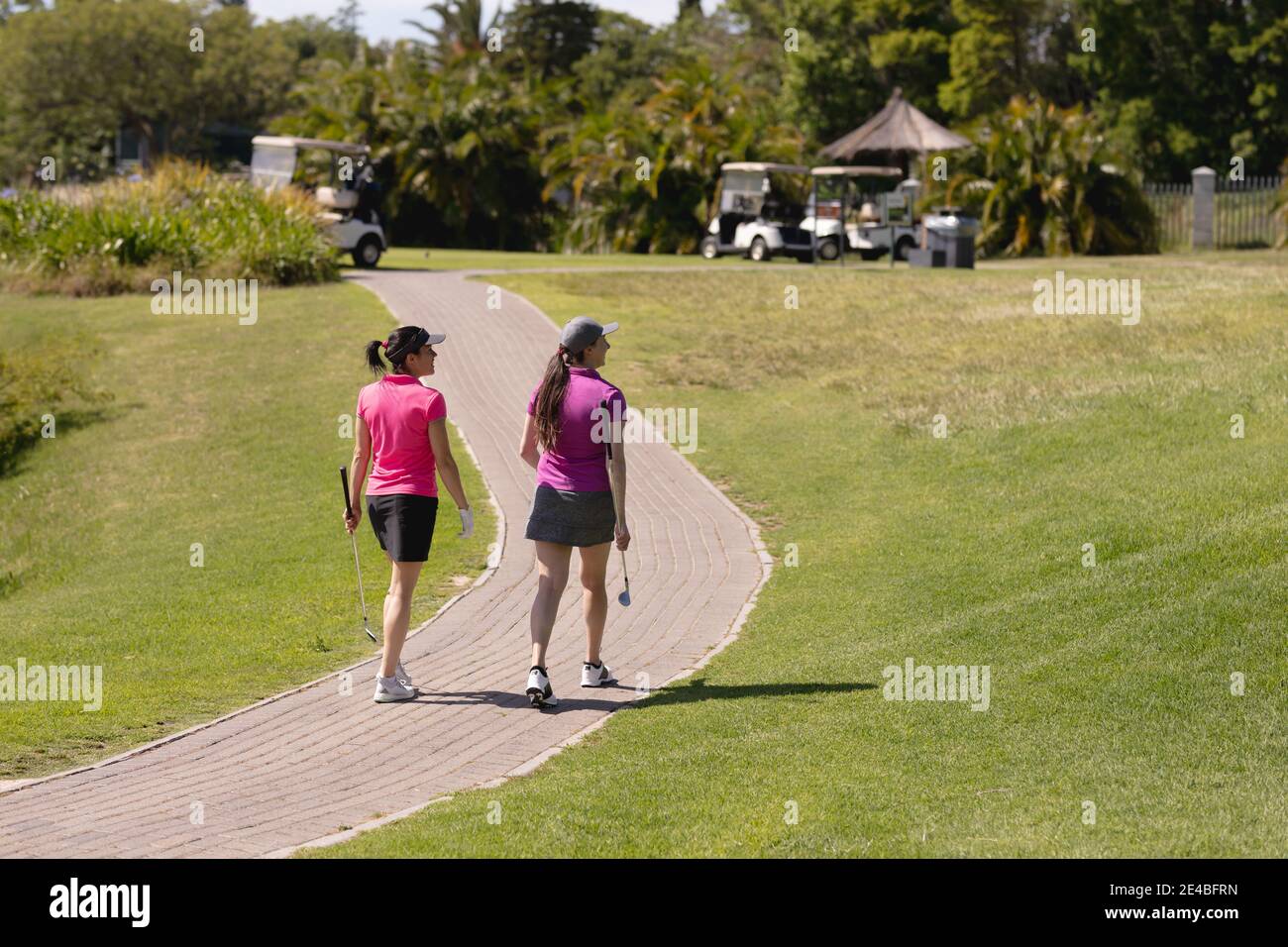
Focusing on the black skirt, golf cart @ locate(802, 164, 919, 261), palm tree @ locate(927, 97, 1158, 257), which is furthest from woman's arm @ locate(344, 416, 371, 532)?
palm tree @ locate(927, 97, 1158, 257)

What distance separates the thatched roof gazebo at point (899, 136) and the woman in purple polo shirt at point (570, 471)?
3045 centimetres

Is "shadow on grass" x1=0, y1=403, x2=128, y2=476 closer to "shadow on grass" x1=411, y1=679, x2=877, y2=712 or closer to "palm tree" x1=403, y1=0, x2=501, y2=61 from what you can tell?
"shadow on grass" x1=411, y1=679, x2=877, y2=712

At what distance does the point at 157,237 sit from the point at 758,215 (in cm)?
1392

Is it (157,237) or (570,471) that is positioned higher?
(157,237)

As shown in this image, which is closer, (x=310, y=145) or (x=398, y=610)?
(x=398, y=610)

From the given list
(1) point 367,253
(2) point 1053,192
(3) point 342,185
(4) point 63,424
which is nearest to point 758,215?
(2) point 1053,192

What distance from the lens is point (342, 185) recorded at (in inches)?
1286

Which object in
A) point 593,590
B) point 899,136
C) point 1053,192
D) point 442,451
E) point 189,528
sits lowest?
point 189,528

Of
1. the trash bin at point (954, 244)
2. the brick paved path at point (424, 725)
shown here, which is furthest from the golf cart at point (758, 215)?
the brick paved path at point (424, 725)

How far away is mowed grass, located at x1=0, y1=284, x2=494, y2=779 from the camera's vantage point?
9320 millimetres

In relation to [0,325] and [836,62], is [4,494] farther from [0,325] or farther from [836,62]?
[836,62]

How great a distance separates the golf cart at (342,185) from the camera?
30656 millimetres

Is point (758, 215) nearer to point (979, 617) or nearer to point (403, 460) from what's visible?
point (979, 617)
